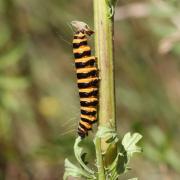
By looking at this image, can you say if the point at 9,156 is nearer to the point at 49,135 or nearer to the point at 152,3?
the point at 49,135

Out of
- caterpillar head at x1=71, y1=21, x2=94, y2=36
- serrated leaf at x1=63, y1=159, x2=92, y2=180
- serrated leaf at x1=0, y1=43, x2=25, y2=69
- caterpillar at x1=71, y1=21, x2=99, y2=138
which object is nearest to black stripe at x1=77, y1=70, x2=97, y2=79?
caterpillar at x1=71, y1=21, x2=99, y2=138

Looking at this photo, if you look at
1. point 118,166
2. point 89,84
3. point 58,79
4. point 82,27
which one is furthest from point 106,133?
point 58,79

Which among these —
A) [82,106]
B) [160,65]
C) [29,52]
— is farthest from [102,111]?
[160,65]

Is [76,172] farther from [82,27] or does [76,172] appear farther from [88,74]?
[82,27]

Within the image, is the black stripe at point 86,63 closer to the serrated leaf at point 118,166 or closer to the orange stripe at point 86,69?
the orange stripe at point 86,69

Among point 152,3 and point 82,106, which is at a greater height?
point 152,3

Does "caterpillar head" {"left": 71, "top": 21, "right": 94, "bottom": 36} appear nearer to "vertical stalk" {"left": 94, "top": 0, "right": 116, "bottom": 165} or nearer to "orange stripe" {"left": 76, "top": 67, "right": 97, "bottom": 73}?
"orange stripe" {"left": 76, "top": 67, "right": 97, "bottom": 73}
